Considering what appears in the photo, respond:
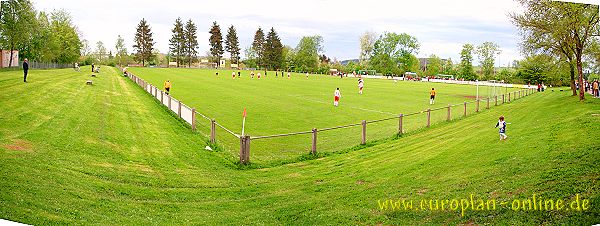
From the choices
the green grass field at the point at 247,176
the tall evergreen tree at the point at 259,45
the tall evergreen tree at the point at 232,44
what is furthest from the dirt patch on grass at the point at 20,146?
the tall evergreen tree at the point at 232,44

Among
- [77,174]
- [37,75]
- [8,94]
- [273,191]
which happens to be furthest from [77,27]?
[273,191]

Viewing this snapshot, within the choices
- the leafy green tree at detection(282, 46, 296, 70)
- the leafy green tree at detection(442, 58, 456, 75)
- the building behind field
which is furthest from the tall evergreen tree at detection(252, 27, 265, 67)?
the leafy green tree at detection(442, 58, 456, 75)

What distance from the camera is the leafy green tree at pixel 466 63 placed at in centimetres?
5884

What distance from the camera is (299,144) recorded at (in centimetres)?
1550

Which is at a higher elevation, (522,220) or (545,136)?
(545,136)

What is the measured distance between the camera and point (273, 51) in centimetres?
3019

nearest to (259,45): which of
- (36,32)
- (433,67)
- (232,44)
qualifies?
(232,44)

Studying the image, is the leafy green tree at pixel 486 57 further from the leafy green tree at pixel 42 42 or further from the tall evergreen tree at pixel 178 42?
the leafy green tree at pixel 42 42

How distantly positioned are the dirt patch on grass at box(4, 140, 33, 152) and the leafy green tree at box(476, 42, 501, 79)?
4892 cm

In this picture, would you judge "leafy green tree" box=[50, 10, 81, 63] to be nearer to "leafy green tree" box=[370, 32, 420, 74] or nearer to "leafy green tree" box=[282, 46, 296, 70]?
"leafy green tree" box=[282, 46, 296, 70]

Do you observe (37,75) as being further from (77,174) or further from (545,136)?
(545,136)

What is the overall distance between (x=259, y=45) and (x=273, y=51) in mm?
2417

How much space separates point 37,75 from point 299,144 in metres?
8.03

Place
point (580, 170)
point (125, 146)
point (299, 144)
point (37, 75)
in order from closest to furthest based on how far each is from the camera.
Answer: point (580, 170) → point (125, 146) → point (37, 75) → point (299, 144)
